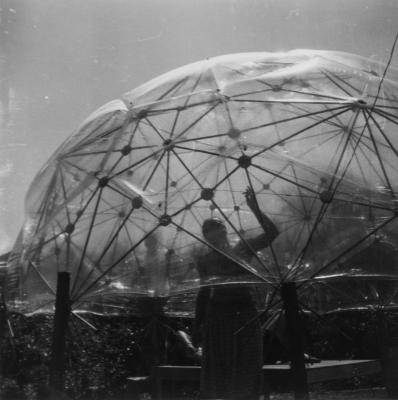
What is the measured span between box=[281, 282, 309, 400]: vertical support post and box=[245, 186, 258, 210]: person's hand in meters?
0.60

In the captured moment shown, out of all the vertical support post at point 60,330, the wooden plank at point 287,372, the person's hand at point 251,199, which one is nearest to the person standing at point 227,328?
the person's hand at point 251,199

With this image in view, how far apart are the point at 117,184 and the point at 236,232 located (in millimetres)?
1160

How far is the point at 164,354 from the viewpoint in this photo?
7.42 metres

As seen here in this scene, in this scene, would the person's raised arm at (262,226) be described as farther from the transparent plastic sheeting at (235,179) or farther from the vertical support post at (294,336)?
the vertical support post at (294,336)

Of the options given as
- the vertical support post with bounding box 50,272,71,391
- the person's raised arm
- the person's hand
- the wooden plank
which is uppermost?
the person's hand

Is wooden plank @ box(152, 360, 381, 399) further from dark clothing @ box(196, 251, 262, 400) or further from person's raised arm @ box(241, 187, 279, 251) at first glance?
person's raised arm @ box(241, 187, 279, 251)

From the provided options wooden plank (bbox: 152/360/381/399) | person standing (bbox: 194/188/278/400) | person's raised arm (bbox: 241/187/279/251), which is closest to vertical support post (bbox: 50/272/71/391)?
person standing (bbox: 194/188/278/400)

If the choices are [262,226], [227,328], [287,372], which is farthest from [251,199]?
[287,372]

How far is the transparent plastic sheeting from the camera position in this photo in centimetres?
442

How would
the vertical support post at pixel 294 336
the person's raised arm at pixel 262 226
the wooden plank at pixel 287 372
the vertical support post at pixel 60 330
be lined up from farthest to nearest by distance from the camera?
the wooden plank at pixel 287 372 < the vertical support post at pixel 60 330 < the person's raised arm at pixel 262 226 < the vertical support post at pixel 294 336

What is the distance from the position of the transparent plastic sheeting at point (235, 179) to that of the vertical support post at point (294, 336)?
0.33 ft

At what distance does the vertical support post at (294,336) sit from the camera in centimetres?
426

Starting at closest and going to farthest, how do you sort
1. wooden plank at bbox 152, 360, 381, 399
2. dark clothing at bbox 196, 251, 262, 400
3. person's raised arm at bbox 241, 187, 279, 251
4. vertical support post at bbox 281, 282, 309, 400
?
1. vertical support post at bbox 281, 282, 309, 400
2. person's raised arm at bbox 241, 187, 279, 251
3. dark clothing at bbox 196, 251, 262, 400
4. wooden plank at bbox 152, 360, 381, 399

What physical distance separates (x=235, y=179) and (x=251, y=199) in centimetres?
27
